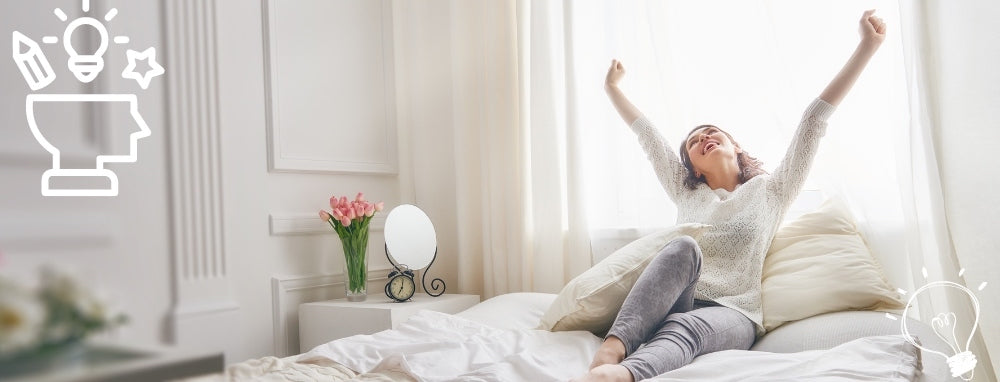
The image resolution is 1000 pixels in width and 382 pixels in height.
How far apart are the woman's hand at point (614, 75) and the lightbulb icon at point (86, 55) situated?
152 centimetres

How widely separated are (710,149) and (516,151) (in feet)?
2.59

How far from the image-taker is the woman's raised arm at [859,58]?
1904 millimetres

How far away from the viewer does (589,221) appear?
101 inches

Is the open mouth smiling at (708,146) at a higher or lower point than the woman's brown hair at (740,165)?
higher

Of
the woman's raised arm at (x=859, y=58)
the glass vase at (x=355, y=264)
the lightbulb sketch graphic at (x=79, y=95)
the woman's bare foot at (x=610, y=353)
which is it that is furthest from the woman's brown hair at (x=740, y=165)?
the lightbulb sketch graphic at (x=79, y=95)

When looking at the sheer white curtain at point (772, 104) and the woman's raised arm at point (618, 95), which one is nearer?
the sheer white curtain at point (772, 104)

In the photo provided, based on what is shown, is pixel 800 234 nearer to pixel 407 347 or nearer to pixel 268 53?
pixel 407 347

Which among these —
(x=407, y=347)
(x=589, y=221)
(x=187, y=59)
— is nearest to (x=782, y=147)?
(x=589, y=221)

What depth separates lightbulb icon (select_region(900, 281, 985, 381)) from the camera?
1432 mm

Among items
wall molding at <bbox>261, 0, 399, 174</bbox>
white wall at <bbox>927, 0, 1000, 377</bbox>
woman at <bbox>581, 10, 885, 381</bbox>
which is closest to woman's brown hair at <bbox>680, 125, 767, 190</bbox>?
woman at <bbox>581, 10, 885, 381</bbox>

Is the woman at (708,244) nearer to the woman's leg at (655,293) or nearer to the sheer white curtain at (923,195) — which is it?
the woman's leg at (655,293)

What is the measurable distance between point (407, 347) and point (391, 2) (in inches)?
71.9

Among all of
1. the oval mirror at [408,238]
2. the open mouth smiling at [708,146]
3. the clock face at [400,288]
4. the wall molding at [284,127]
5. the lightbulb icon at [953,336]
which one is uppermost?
the wall molding at [284,127]

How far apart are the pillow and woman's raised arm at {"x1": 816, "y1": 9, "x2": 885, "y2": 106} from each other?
0.63 metres
